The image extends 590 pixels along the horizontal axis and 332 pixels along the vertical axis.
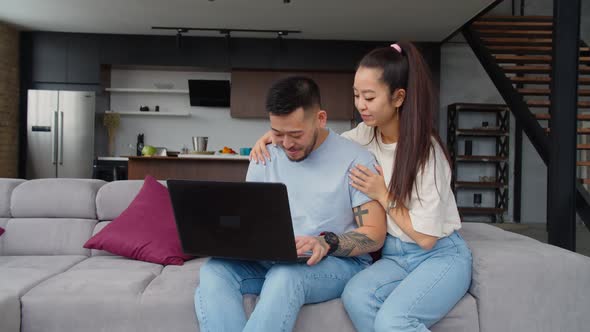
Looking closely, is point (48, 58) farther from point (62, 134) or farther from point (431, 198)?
point (431, 198)

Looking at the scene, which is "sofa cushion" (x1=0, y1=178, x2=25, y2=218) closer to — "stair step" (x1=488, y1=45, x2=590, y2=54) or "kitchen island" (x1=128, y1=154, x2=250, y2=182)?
"kitchen island" (x1=128, y1=154, x2=250, y2=182)

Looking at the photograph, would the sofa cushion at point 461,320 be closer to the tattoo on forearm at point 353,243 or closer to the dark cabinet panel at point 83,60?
the tattoo on forearm at point 353,243

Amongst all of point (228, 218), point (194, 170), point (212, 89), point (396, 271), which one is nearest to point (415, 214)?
point (396, 271)

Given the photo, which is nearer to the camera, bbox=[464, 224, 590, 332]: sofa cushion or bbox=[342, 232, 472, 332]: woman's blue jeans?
bbox=[342, 232, 472, 332]: woman's blue jeans

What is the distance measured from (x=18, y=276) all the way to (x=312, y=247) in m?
1.21

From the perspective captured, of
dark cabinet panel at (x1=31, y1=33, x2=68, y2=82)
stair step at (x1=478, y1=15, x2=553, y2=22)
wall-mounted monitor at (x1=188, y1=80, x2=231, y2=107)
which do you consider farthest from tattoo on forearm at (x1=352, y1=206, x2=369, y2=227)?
dark cabinet panel at (x1=31, y1=33, x2=68, y2=82)

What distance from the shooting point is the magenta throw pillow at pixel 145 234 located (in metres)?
2.28

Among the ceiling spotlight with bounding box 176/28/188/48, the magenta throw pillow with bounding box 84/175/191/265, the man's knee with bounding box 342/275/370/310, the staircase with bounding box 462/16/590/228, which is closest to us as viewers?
the man's knee with bounding box 342/275/370/310

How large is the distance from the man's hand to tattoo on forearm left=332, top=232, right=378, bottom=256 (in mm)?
60

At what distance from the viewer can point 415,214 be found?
1.66 meters

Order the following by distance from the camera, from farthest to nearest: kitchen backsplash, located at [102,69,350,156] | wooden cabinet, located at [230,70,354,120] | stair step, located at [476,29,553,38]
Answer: kitchen backsplash, located at [102,69,350,156] < wooden cabinet, located at [230,70,354,120] < stair step, located at [476,29,553,38]

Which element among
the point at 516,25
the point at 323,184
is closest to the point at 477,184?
the point at 516,25

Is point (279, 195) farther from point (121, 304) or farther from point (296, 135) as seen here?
point (121, 304)

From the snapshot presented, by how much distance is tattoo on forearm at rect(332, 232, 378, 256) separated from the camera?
1.64m
